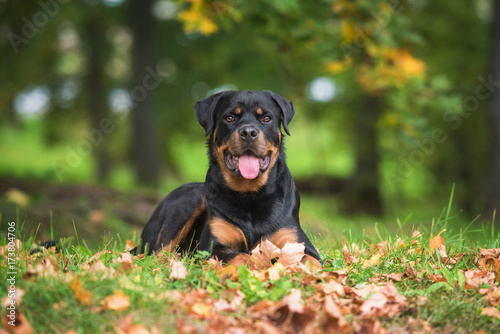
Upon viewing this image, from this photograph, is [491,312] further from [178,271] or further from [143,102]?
[143,102]

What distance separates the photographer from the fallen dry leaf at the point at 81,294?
267 cm

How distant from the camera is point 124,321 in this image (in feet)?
8.20

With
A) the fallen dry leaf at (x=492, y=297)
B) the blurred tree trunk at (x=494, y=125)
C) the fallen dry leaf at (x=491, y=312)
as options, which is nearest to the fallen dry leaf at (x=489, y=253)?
the fallen dry leaf at (x=492, y=297)

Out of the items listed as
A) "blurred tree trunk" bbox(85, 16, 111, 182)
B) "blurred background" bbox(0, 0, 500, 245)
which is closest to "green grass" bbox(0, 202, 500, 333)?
"blurred background" bbox(0, 0, 500, 245)

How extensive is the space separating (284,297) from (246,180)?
1.27m

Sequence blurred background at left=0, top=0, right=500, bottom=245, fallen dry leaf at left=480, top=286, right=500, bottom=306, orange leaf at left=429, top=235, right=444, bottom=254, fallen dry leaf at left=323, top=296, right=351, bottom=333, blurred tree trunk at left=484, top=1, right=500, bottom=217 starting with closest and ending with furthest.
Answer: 1. fallen dry leaf at left=323, top=296, right=351, bottom=333
2. fallen dry leaf at left=480, top=286, right=500, bottom=306
3. orange leaf at left=429, top=235, right=444, bottom=254
4. blurred background at left=0, top=0, right=500, bottom=245
5. blurred tree trunk at left=484, top=1, right=500, bottom=217

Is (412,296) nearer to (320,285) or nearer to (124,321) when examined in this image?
(320,285)

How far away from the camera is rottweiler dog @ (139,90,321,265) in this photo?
3734 mm

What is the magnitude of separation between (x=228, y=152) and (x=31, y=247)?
1825mm

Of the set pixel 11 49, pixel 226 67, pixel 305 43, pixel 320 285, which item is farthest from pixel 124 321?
pixel 226 67

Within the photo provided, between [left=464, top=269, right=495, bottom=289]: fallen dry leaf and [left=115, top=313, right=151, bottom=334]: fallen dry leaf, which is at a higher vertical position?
[left=115, top=313, right=151, bottom=334]: fallen dry leaf

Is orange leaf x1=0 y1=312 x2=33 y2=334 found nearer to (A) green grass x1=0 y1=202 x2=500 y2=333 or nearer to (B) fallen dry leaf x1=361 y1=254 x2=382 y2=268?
(A) green grass x1=0 y1=202 x2=500 y2=333

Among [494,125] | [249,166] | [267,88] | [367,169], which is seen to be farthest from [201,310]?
[267,88]

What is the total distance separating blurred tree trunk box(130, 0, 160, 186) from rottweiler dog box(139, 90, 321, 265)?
7959 mm
